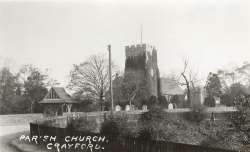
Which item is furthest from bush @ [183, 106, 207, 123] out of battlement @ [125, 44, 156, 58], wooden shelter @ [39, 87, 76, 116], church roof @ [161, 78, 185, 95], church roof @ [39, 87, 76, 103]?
church roof @ [161, 78, 185, 95]

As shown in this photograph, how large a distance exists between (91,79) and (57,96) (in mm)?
5357

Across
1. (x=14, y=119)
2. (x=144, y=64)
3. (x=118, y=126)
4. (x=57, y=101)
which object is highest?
(x=144, y=64)

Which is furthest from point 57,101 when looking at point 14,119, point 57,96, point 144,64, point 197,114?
point 144,64

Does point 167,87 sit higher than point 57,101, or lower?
higher

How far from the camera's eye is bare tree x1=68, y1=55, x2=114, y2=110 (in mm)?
47906

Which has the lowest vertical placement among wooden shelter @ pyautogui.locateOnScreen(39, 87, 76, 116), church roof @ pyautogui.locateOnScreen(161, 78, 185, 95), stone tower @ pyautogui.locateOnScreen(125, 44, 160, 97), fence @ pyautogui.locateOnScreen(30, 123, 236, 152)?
fence @ pyautogui.locateOnScreen(30, 123, 236, 152)

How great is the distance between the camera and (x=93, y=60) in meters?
47.8

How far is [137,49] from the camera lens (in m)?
62.1

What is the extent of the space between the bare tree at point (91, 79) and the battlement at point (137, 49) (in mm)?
12296

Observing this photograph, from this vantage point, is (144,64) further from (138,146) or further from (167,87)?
(138,146)

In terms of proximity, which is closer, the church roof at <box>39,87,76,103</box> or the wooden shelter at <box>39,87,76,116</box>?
the wooden shelter at <box>39,87,76,116</box>

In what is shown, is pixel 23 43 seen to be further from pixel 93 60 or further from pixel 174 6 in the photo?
pixel 93 60

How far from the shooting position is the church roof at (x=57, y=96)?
47094 millimetres

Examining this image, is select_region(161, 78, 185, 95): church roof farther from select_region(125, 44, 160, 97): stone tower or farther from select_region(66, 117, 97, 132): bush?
select_region(66, 117, 97, 132): bush
